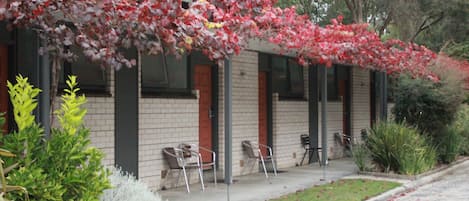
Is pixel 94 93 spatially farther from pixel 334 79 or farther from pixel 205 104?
pixel 334 79

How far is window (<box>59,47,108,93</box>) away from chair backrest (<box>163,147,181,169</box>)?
1678 mm

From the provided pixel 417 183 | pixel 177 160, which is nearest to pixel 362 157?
pixel 417 183

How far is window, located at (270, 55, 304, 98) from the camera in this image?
14.4 meters

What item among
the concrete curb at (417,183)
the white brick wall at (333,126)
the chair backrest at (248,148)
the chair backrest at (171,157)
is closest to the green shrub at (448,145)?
the concrete curb at (417,183)

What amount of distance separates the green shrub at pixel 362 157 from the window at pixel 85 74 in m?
6.56

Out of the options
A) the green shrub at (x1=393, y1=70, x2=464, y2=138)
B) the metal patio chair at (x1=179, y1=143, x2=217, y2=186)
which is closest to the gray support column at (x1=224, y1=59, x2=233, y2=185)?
the metal patio chair at (x1=179, y1=143, x2=217, y2=186)

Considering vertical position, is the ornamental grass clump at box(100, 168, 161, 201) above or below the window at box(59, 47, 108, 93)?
below

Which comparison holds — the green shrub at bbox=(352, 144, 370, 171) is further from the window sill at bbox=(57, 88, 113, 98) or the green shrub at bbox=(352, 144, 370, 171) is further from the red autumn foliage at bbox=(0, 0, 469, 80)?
the window sill at bbox=(57, 88, 113, 98)

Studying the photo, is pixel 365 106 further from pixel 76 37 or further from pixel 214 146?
pixel 76 37

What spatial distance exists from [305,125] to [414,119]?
2.77 metres

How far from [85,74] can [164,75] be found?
1.88 metres

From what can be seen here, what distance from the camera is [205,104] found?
1211cm

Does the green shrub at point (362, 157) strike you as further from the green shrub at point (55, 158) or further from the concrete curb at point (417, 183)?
the green shrub at point (55, 158)

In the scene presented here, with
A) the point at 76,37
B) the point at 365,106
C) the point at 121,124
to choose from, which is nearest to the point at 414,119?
the point at 365,106
